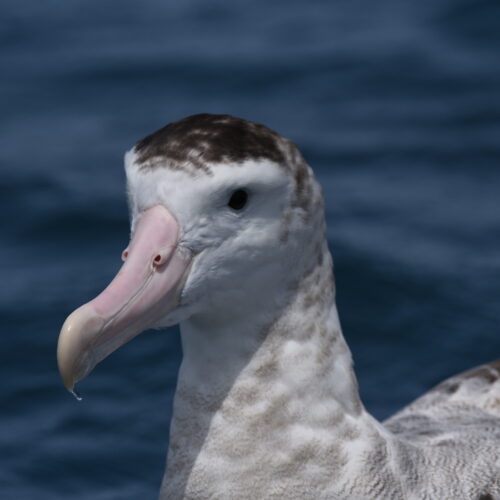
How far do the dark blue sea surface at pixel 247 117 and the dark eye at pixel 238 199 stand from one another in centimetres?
261

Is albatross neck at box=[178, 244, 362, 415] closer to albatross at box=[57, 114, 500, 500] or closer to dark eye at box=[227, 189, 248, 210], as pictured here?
albatross at box=[57, 114, 500, 500]

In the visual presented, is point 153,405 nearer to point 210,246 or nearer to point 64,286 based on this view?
point 64,286

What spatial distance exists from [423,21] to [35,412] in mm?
4304

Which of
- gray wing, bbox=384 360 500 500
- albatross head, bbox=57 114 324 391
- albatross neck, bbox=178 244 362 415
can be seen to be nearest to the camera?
albatross head, bbox=57 114 324 391

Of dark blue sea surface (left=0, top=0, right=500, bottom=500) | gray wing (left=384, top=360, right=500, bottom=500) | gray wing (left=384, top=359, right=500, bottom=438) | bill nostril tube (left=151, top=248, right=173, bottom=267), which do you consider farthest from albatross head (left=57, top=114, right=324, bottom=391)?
dark blue sea surface (left=0, top=0, right=500, bottom=500)

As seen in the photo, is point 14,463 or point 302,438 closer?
point 302,438

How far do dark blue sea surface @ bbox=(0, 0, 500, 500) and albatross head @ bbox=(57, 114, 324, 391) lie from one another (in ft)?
7.94

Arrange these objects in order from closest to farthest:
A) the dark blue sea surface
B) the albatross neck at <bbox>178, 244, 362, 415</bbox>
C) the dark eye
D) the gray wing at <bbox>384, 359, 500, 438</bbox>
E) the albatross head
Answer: the albatross head → the dark eye → the albatross neck at <bbox>178, 244, 362, 415</bbox> → the gray wing at <bbox>384, 359, 500, 438</bbox> → the dark blue sea surface

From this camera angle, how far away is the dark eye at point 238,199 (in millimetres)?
4172

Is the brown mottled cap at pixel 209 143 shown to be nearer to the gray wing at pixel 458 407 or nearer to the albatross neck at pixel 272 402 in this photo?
the albatross neck at pixel 272 402

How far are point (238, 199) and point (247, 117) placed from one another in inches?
190

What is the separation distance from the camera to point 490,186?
8500mm

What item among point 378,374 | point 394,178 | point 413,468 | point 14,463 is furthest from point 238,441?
point 394,178

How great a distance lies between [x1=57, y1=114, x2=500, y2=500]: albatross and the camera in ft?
13.5
